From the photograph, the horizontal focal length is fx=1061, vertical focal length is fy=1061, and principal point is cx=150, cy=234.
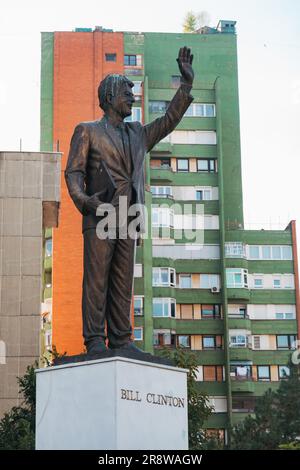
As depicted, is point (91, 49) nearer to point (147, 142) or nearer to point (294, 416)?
point (294, 416)

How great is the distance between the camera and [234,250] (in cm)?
7231

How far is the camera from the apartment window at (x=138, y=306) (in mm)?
66625

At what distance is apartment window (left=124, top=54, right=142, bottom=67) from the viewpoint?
7100 centimetres

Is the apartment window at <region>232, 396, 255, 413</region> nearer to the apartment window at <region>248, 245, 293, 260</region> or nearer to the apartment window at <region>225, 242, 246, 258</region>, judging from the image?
the apartment window at <region>225, 242, 246, 258</region>

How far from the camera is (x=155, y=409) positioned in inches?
448

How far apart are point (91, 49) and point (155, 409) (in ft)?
198

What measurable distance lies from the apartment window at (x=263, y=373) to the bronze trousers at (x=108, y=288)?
197 feet

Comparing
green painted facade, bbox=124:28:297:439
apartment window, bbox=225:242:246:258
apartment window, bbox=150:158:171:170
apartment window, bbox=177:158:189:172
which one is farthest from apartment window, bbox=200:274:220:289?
apartment window, bbox=150:158:171:170

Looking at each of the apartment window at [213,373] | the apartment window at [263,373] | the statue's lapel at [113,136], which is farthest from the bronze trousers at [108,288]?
the apartment window at [263,373]

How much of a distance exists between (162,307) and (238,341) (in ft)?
19.4

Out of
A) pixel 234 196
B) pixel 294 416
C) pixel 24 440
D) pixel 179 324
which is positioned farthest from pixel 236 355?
pixel 24 440

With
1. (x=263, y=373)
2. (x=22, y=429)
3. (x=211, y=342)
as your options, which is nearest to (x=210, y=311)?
(x=211, y=342)

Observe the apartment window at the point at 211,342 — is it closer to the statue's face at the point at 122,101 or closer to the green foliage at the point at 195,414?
the green foliage at the point at 195,414

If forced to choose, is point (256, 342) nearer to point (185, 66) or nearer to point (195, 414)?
point (195, 414)
